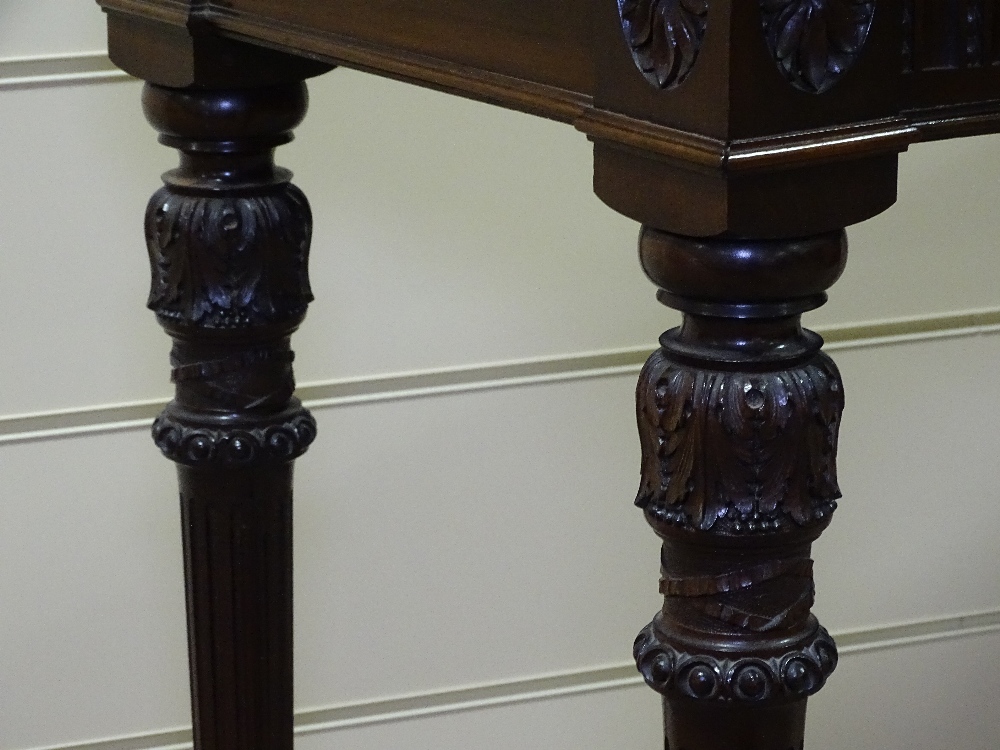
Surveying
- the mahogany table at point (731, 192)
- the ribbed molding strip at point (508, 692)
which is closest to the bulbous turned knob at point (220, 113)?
the mahogany table at point (731, 192)

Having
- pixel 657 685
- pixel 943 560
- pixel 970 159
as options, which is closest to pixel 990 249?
pixel 970 159

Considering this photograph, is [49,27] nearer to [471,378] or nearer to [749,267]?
[471,378]

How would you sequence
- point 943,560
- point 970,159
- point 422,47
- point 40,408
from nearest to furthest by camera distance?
point 422,47
point 40,408
point 970,159
point 943,560

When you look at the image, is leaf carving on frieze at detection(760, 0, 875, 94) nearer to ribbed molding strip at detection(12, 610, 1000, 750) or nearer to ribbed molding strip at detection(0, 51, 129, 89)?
ribbed molding strip at detection(0, 51, 129, 89)

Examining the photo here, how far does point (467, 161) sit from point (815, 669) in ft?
2.73

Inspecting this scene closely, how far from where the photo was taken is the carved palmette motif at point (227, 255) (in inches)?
35.5

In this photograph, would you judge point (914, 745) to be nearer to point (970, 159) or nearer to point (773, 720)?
point (970, 159)

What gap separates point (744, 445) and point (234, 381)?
523 mm

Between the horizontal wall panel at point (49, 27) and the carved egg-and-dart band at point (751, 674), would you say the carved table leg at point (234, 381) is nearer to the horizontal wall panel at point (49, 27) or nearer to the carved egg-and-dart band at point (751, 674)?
the horizontal wall panel at point (49, 27)

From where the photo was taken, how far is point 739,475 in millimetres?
505

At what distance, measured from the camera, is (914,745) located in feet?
5.17

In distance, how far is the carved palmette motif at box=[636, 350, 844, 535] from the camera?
1.64 ft

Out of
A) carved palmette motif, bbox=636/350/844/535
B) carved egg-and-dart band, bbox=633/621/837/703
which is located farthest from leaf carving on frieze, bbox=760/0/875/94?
carved egg-and-dart band, bbox=633/621/837/703

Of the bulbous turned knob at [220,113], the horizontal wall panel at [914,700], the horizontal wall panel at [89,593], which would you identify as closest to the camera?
the bulbous turned knob at [220,113]
